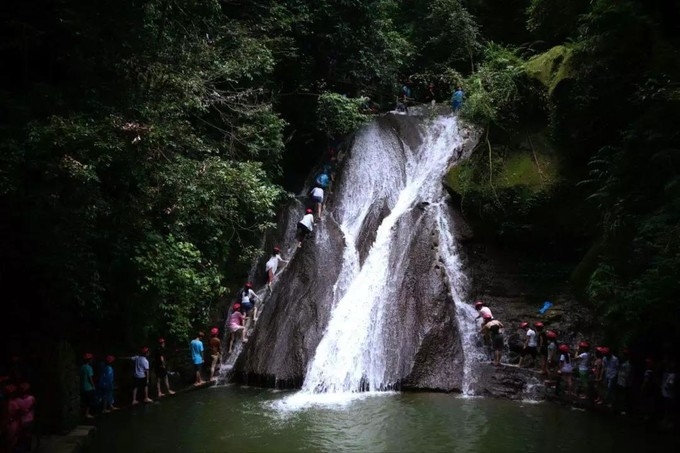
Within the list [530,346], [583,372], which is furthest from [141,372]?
[583,372]

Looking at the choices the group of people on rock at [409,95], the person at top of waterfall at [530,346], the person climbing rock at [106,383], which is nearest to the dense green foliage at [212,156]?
the person climbing rock at [106,383]

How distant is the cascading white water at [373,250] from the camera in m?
14.8

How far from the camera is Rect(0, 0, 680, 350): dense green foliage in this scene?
432 inches

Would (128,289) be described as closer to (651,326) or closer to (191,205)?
(191,205)

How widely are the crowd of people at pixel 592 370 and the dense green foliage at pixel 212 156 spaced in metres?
0.85

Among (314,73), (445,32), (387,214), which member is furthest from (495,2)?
(387,214)

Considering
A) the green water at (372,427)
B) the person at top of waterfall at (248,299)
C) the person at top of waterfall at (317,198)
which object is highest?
the person at top of waterfall at (317,198)

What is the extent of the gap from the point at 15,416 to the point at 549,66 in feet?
57.1

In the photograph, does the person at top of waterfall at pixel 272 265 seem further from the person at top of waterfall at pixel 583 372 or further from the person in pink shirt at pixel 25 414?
the person in pink shirt at pixel 25 414

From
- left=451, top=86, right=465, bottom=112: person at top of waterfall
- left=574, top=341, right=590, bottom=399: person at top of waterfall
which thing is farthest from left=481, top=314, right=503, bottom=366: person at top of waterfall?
left=451, top=86, right=465, bottom=112: person at top of waterfall

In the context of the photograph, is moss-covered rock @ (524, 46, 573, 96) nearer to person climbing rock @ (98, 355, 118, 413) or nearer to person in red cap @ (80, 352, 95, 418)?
person climbing rock @ (98, 355, 118, 413)

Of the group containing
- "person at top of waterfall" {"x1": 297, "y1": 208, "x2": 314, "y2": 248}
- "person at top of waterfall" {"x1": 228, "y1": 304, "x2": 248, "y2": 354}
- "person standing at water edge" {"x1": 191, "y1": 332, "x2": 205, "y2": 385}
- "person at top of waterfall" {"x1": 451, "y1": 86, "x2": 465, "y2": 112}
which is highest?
"person at top of waterfall" {"x1": 451, "y1": 86, "x2": 465, "y2": 112}

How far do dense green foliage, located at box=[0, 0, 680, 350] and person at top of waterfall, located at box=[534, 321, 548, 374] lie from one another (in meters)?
1.46

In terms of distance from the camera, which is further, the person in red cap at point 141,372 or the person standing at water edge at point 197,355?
the person standing at water edge at point 197,355
